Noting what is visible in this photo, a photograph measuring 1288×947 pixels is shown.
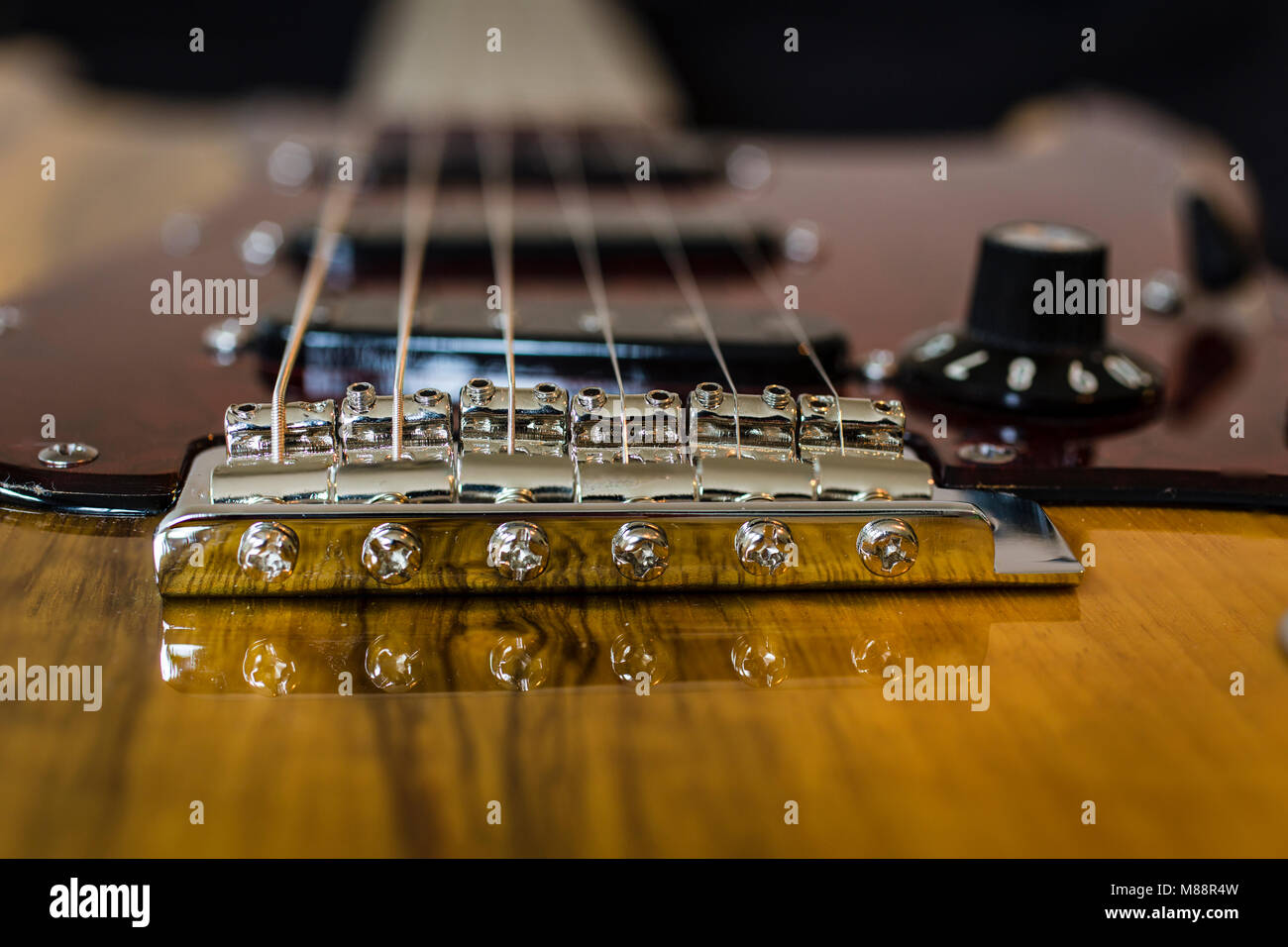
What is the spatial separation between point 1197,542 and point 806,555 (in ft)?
0.79

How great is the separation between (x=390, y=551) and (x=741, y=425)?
0.20 meters

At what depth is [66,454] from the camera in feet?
2.44

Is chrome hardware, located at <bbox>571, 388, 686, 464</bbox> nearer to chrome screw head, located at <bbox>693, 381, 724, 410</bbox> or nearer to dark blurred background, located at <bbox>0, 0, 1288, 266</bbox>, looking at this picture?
chrome screw head, located at <bbox>693, 381, 724, 410</bbox>

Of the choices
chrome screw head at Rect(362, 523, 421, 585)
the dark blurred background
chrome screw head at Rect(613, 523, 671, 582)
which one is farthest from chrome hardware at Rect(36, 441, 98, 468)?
the dark blurred background

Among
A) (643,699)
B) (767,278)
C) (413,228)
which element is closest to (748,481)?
(643,699)

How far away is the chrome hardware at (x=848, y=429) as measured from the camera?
70cm

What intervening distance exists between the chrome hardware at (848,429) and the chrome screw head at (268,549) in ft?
0.90

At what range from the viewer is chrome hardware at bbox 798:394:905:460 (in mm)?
→ 702

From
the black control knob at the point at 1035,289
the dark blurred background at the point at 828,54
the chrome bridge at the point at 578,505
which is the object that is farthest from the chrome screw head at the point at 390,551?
the dark blurred background at the point at 828,54

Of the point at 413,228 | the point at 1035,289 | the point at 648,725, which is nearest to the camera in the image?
the point at 648,725

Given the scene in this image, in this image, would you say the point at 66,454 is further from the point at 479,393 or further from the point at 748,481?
the point at 748,481

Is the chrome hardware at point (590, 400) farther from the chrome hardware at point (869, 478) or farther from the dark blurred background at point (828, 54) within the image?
the dark blurred background at point (828, 54)

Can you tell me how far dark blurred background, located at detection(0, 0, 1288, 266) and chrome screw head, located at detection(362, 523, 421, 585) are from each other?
2.37 meters
